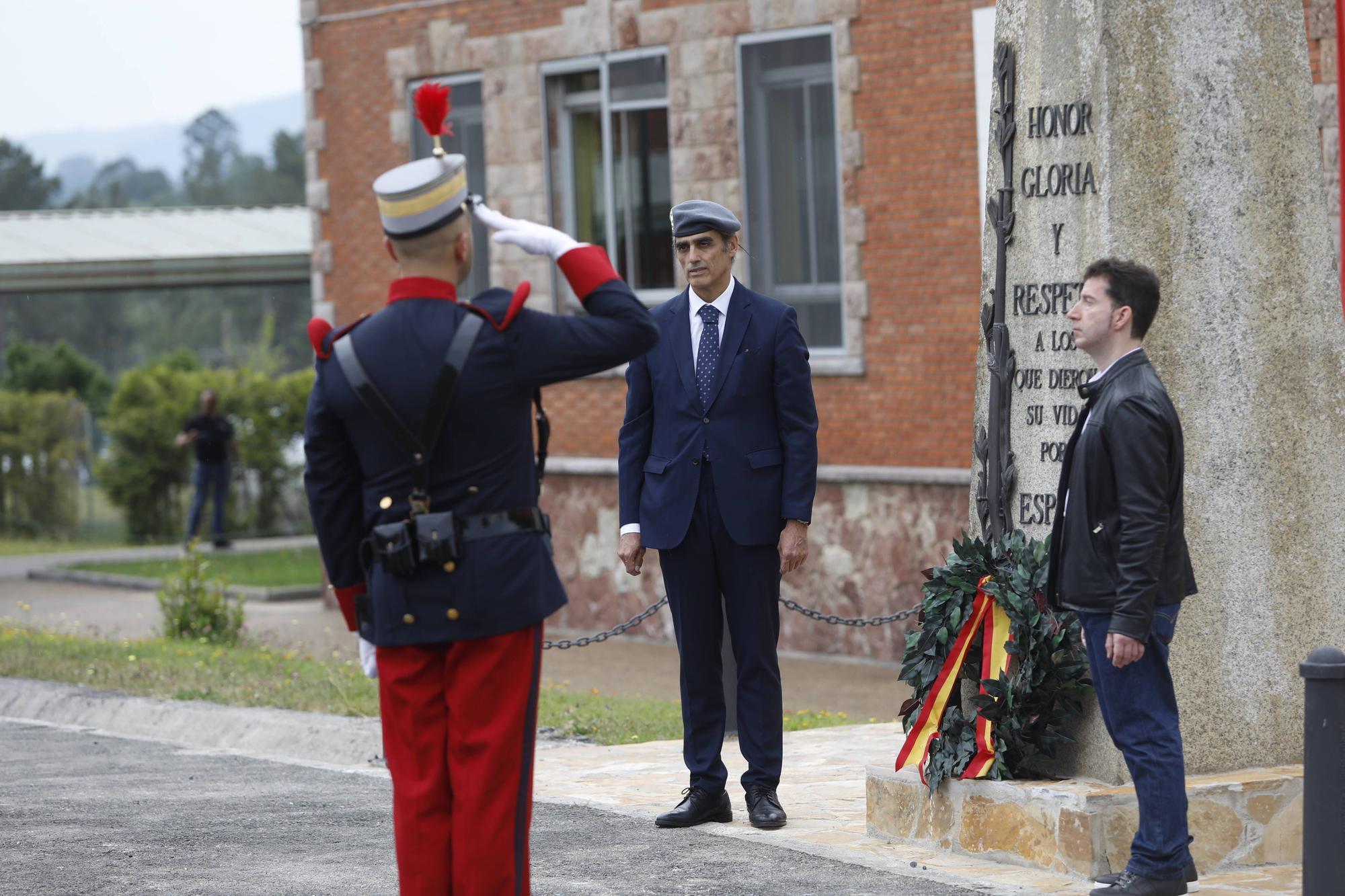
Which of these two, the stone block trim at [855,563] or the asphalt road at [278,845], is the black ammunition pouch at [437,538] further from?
the stone block trim at [855,563]

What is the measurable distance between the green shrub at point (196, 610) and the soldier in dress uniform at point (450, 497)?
9602 mm

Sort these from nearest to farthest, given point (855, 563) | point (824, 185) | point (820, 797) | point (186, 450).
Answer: point (820, 797) < point (855, 563) < point (824, 185) < point (186, 450)

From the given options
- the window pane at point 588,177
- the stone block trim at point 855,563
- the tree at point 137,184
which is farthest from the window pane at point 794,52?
the tree at point 137,184

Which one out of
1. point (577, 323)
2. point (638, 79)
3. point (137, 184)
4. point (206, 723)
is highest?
point (137, 184)

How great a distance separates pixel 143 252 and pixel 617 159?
9.64 meters

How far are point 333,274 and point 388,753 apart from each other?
14.6m

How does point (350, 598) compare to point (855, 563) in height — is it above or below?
above

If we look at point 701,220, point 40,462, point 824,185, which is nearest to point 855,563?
point 824,185

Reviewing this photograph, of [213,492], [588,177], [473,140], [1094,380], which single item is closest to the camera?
[1094,380]

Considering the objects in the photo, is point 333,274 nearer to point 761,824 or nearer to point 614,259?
point 614,259

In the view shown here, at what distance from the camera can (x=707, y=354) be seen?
723 centimetres

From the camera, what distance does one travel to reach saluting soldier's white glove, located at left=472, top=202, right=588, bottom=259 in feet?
16.0

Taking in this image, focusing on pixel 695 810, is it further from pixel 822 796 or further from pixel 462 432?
pixel 462 432

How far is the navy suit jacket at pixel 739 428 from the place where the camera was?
7090mm
